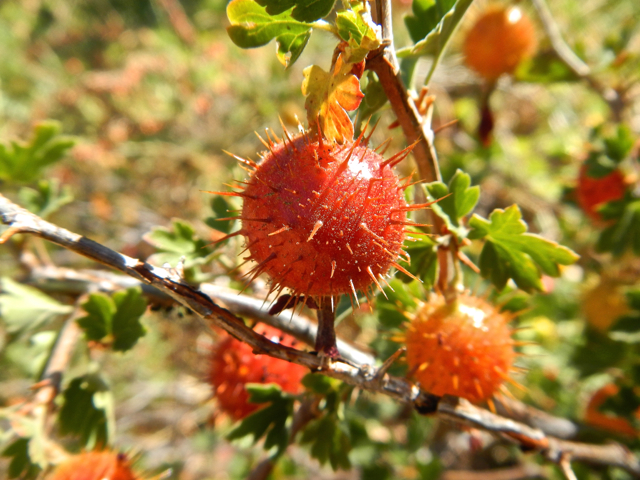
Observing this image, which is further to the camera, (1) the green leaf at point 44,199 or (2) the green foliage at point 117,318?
Answer: (1) the green leaf at point 44,199

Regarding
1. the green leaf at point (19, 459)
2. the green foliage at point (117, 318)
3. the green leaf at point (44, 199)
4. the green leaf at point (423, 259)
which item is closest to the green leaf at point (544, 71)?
the green leaf at point (423, 259)

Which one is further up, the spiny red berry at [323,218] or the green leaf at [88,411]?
the spiny red berry at [323,218]

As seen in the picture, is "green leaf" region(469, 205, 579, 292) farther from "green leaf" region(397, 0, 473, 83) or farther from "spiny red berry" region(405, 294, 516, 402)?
"green leaf" region(397, 0, 473, 83)

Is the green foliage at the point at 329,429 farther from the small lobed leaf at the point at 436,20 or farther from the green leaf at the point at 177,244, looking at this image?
the small lobed leaf at the point at 436,20

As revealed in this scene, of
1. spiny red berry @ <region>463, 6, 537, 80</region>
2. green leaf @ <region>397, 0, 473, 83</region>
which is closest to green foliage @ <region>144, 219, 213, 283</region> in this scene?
green leaf @ <region>397, 0, 473, 83</region>

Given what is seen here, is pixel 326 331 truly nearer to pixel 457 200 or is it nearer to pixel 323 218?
pixel 323 218

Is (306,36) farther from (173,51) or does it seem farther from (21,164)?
(173,51)
